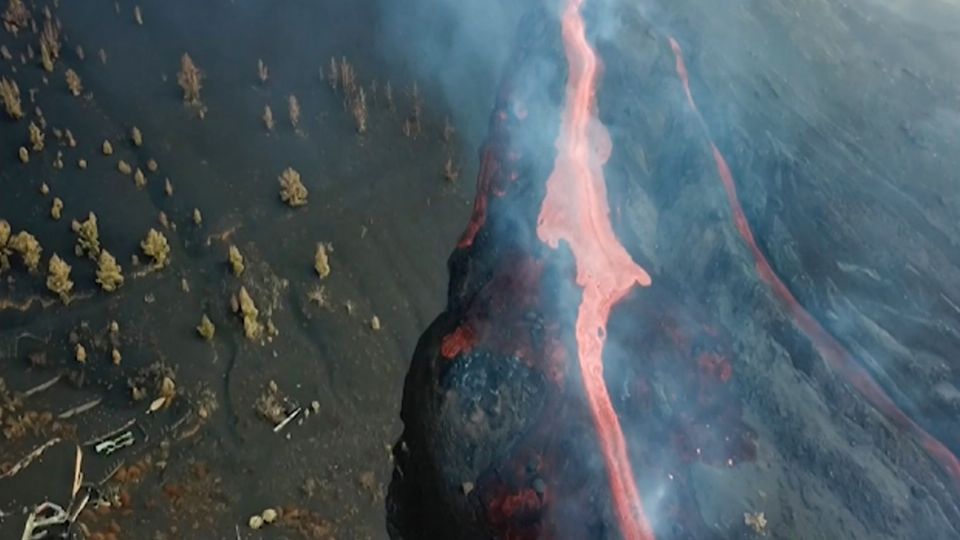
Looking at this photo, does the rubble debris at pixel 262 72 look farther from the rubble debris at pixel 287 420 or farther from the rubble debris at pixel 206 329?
the rubble debris at pixel 287 420

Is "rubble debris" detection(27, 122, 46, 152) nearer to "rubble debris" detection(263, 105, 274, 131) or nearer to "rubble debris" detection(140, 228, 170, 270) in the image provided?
"rubble debris" detection(140, 228, 170, 270)

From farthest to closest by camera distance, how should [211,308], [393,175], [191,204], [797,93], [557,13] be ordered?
[557,13]
[797,93]
[393,175]
[191,204]
[211,308]

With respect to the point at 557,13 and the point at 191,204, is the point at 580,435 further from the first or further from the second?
the point at 557,13

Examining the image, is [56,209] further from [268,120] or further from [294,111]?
[294,111]

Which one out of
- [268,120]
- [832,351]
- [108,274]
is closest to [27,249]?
[108,274]

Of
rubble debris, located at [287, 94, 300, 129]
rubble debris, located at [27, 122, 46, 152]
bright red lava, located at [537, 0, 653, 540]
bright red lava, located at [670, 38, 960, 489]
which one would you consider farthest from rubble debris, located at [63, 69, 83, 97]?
bright red lava, located at [670, 38, 960, 489]

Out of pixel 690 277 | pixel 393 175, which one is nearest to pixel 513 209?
pixel 393 175
